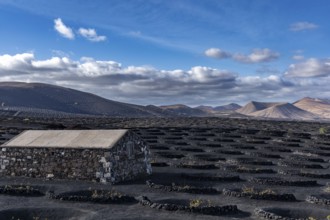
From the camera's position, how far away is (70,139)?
3362 centimetres

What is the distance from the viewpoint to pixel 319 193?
98.5 ft

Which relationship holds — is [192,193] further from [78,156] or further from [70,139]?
[70,139]

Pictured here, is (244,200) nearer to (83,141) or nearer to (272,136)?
(83,141)

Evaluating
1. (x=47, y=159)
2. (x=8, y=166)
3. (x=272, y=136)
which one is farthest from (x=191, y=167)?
(x=272, y=136)

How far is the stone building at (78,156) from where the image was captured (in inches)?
1234

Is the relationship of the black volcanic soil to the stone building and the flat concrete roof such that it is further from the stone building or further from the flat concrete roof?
the flat concrete roof

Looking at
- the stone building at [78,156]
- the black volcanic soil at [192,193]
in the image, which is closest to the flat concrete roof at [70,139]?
the stone building at [78,156]

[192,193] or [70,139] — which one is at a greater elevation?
[70,139]

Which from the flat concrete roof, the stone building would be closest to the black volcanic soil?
the stone building

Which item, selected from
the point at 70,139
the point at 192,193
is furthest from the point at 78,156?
Result: the point at 192,193

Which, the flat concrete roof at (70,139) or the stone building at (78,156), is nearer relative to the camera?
the stone building at (78,156)

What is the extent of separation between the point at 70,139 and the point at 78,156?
2303mm

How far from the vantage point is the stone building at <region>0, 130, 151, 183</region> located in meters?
31.3

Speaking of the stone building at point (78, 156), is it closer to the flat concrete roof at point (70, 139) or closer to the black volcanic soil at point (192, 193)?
the flat concrete roof at point (70, 139)
